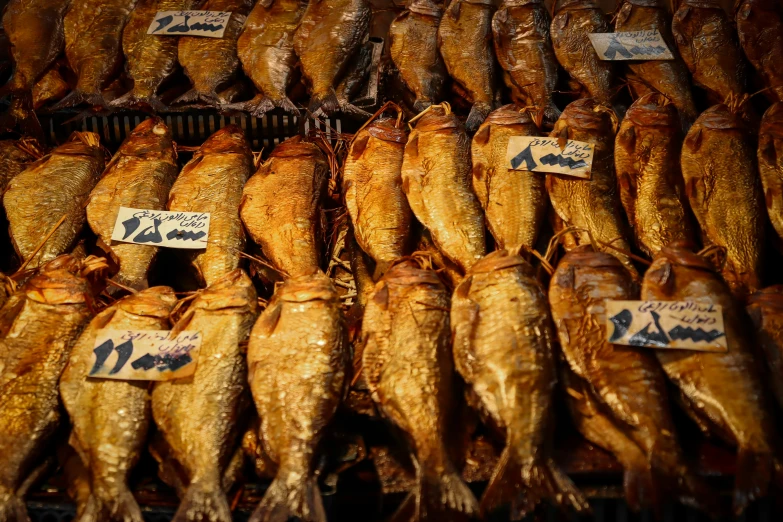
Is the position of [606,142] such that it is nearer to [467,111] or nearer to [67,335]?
[467,111]

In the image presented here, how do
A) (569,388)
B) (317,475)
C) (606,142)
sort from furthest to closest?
(606,142) < (569,388) < (317,475)

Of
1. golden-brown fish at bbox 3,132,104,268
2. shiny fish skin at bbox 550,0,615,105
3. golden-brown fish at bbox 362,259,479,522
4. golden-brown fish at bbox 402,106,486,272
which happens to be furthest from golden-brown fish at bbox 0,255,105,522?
shiny fish skin at bbox 550,0,615,105

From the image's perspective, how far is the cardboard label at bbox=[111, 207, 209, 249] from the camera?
9.48ft

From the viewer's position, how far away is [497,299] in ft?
7.61

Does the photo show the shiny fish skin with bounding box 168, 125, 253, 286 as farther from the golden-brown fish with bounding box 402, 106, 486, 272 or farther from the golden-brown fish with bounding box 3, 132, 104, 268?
the golden-brown fish with bounding box 402, 106, 486, 272

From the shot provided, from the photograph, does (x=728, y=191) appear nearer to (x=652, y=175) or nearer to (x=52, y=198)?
(x=652, y=175)

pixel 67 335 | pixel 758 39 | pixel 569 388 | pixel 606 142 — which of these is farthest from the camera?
pixel 758 39

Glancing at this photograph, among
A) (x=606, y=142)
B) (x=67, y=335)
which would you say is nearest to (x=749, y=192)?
(x=606, y=142)

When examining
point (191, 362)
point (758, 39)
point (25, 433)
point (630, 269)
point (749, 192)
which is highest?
point (758, 39)

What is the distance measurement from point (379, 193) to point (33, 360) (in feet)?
5.03

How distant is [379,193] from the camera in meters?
3.01

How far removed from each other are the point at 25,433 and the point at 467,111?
261 cm

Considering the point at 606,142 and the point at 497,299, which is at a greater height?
the point at 606,142

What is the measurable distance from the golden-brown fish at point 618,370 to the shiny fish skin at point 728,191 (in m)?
0.50
